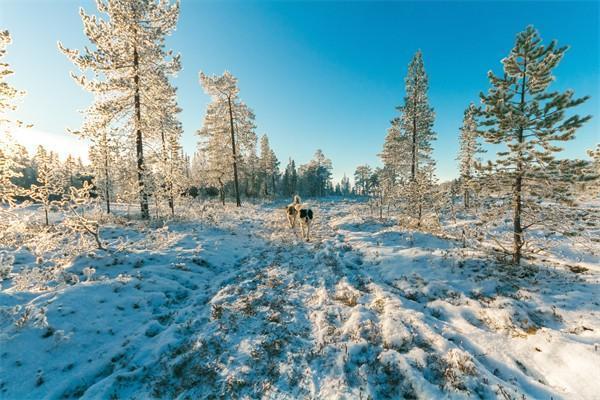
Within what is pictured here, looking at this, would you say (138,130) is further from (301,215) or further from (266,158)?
(266,158)

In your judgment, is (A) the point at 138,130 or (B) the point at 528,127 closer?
(B) the point at 528,127

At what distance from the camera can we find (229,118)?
27.5 meters

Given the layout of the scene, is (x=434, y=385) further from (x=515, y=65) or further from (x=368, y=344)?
(x=515, y=65)

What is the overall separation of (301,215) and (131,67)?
44.2 feet

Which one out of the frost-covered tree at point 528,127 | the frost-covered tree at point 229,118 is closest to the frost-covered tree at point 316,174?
the frost-covered tree at point 229,118

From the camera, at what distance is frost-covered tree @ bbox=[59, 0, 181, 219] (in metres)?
13.2

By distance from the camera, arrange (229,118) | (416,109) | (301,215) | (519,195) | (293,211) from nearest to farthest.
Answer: (519,195) → (301,215) → (293,211) → (416,109) → (229,118)

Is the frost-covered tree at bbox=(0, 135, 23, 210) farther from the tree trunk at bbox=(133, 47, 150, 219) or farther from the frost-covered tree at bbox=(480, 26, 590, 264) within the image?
the frost-covered tree at bbox=(480, 26, 590, 264)

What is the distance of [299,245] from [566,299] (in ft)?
28.2

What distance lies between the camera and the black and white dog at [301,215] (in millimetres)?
12809

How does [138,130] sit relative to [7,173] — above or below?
above

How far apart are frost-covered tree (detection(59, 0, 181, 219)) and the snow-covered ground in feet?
28.3

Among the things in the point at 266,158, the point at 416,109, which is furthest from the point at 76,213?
the point at 266,158

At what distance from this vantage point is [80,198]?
8.44 metres
